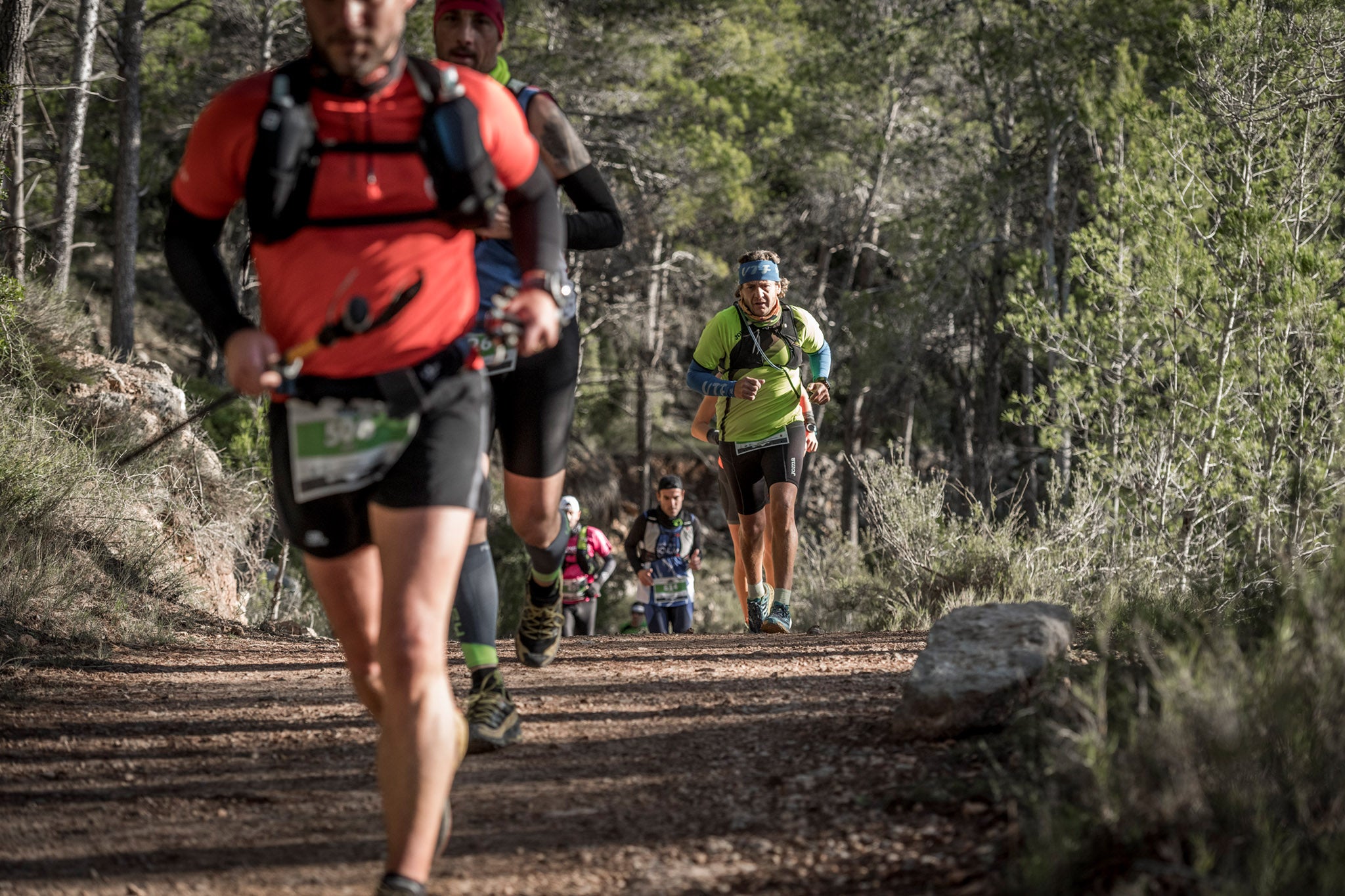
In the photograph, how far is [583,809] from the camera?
140 inches

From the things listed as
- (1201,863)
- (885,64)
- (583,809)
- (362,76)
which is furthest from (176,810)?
(885,64)

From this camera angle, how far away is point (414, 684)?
2678mm

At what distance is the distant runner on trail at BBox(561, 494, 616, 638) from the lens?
11148 millimetres

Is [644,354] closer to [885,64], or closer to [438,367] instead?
[885,64]

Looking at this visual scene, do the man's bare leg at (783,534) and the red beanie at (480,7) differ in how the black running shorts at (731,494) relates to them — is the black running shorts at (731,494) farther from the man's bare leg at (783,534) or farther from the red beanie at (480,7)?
the red beanie at (480,7)

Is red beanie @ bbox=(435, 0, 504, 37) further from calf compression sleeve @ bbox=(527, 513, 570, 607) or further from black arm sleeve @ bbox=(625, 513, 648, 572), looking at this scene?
black arm sleeve @ bbox=(625, 513, 648, 572)

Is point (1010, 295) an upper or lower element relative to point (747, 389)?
lower

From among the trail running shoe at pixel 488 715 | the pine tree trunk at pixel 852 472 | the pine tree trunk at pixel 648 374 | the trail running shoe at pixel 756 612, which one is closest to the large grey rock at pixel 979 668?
the trail running shoe at pixel 488 715

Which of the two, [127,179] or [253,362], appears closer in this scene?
[253,362]

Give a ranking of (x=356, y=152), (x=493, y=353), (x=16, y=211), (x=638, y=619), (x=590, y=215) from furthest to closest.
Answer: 1. (x=16, y=211)
2. (x=638, y=619)
3. (x=590, y=215)
4. (x=493, y=353)
5. (x=356, y=152)

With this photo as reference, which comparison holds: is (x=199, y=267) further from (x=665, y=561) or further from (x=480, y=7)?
(x=665, y=561)

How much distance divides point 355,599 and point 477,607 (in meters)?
1.06

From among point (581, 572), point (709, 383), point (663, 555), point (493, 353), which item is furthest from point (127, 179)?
point (493, 353)

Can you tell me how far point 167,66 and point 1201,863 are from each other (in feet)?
74.2
